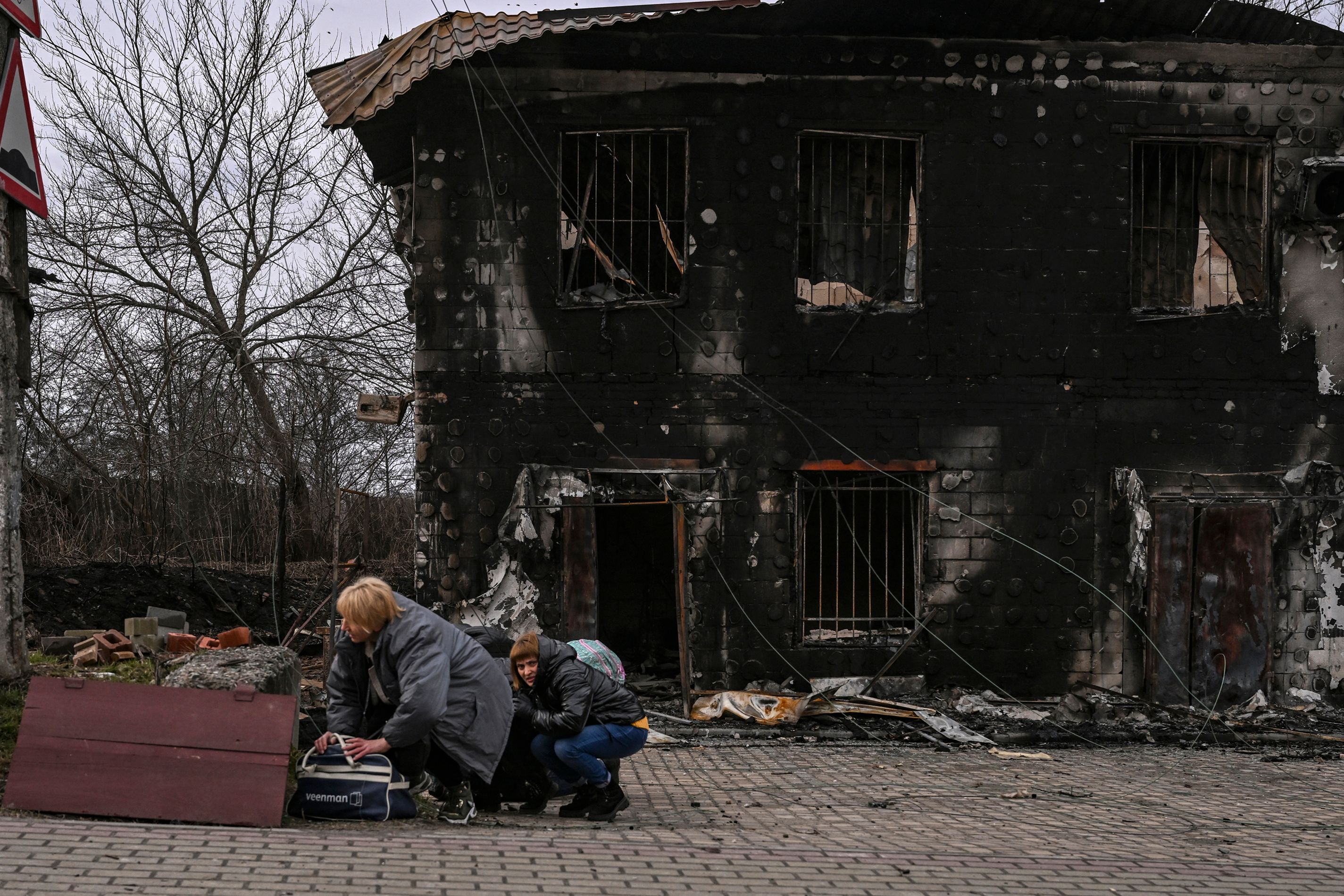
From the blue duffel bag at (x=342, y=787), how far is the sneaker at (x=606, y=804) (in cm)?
124

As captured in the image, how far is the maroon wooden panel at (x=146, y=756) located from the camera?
5.44 metres

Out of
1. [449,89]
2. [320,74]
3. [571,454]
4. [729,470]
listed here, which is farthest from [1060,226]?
[320,74]

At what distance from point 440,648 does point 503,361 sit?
6465 mm

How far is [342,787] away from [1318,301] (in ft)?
37.4

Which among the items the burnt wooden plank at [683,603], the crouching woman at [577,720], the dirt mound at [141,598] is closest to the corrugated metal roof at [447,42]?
the burnt wooden plank at [683,603]

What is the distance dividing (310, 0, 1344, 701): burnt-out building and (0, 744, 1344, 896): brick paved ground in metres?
3.38

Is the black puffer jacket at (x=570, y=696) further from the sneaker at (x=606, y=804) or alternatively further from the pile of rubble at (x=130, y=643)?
the pile of rubble at (x=130, y=643)

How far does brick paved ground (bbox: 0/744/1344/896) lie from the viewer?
15.7 feet

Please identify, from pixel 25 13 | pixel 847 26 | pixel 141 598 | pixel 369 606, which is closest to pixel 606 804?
pixel 369 606

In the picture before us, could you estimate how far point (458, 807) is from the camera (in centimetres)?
618

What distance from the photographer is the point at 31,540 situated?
18.2m

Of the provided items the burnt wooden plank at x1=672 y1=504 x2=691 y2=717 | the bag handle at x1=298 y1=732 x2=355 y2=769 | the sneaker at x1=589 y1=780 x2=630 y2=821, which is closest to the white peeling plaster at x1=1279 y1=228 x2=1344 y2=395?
the burnt wooden plank at x1=672 y1=504 x2=691 y2=717

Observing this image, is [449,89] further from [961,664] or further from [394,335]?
[394,335]

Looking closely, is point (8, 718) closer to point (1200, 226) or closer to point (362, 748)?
point (362, 748)
